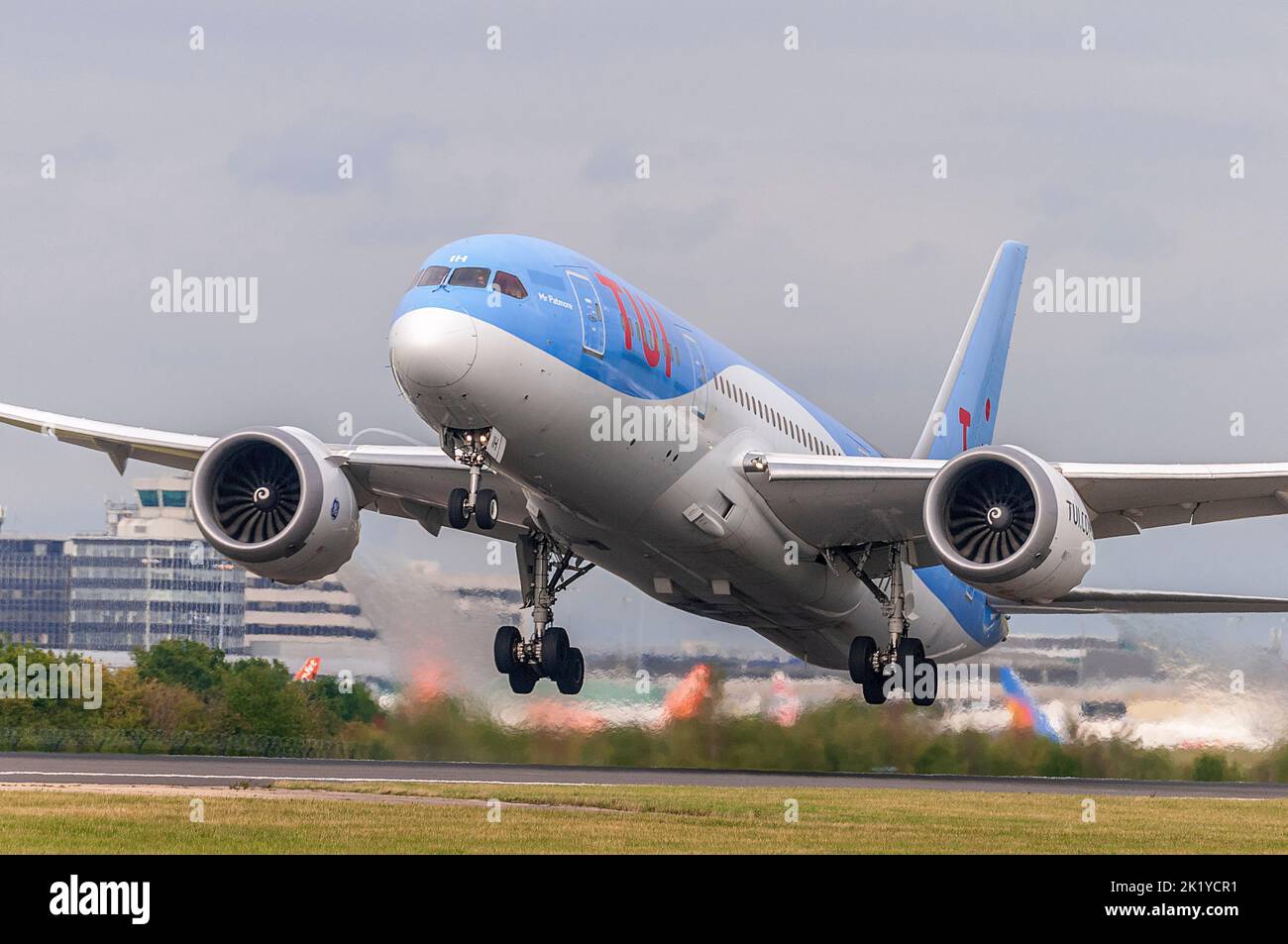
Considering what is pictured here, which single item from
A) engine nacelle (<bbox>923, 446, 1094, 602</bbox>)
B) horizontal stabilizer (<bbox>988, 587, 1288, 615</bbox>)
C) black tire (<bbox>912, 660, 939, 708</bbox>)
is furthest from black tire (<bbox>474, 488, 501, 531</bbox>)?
horizontal stabilizer (<bbox>988, 587, 1288, 615</bbox>)

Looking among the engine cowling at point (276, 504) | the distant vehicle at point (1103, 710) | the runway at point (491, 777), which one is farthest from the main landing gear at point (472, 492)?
the distant vehicle at point (1103, 710)

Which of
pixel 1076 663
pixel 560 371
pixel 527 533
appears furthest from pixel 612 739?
pixel 560 371

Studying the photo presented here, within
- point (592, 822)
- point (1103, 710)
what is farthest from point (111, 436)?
point (1103, 710)

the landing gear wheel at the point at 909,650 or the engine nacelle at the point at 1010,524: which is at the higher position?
the engine nacelle at the point at 1010,524

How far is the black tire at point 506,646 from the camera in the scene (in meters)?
29.7

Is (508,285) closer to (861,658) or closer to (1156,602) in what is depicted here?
(861,658)

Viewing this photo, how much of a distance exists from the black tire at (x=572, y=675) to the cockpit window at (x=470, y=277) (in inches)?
371

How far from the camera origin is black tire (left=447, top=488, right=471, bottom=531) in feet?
77.0

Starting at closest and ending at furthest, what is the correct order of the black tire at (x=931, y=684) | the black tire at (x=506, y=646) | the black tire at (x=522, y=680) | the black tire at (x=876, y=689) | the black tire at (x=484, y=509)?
the black tire at (x=484, y=509) → the black tire at (x=506, y=646) → the black tire at (x=522, y=680) → the black tire at (x=876, y=689) → the black tire at (x=931, y=684)

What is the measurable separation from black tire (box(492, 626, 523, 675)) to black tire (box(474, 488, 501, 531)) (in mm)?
6169

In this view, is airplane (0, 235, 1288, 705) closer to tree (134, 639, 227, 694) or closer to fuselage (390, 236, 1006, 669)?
fuselage (390, 236, 1006, 669)

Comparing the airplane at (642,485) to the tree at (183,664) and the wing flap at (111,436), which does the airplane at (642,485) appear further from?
the tree at (183,664)

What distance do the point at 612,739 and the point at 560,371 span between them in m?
11.9
